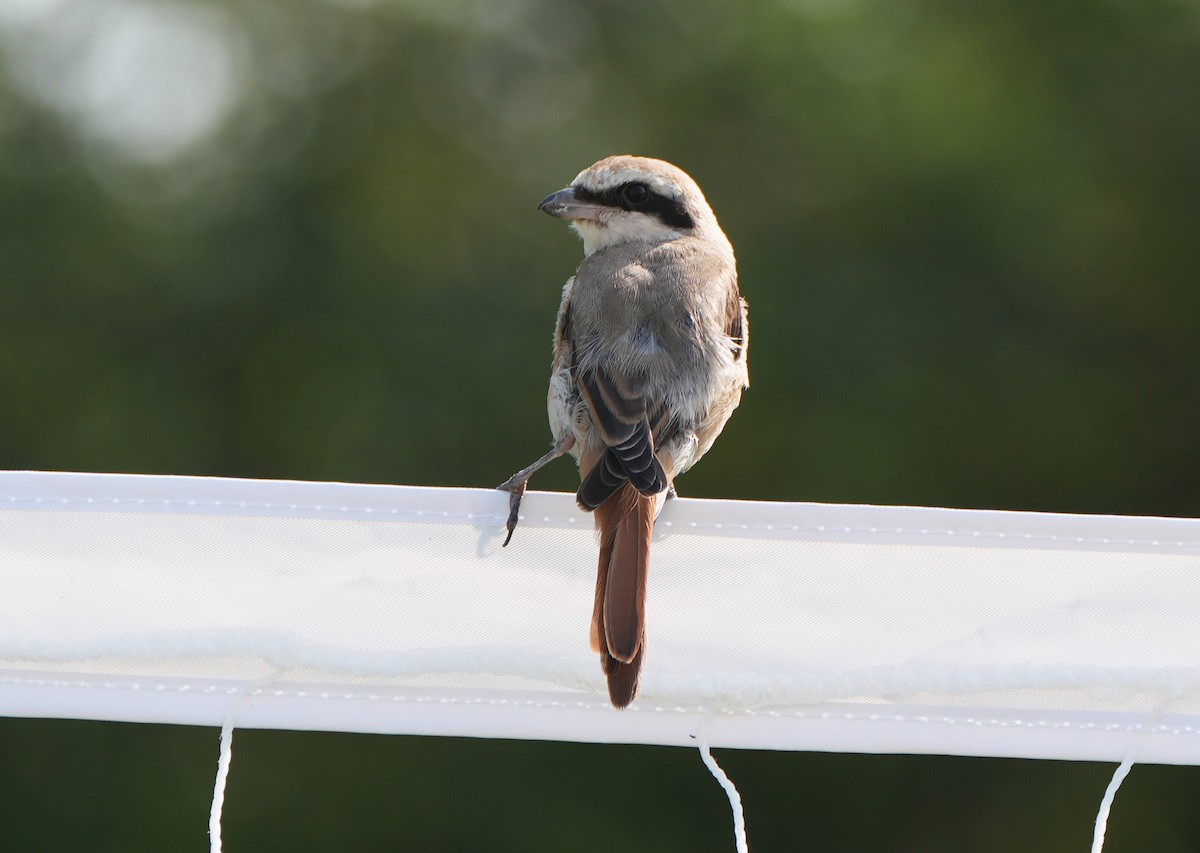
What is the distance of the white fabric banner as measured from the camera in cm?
204

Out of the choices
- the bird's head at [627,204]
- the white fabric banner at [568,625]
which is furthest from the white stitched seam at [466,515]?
the bird's head at [627,204]

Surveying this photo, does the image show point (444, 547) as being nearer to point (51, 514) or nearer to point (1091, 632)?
point (51, 514)

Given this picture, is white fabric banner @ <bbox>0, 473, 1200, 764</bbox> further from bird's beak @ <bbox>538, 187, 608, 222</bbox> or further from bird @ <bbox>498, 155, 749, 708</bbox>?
bird's beak @ <bbox>538, 187, 608, 222</bbox>

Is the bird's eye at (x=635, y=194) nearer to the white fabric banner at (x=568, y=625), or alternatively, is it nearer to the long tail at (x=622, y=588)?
the long tail at (x=622, y=588)

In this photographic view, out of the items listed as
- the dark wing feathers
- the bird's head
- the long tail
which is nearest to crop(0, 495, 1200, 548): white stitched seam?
the long tail

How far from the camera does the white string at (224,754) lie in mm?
1926

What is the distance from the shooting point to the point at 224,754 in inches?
77.3

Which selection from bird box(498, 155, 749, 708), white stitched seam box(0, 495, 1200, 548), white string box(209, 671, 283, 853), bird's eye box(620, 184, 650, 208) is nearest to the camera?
white string box(209, 671, 283, 853)

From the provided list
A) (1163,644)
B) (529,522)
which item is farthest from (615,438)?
(1163,644)

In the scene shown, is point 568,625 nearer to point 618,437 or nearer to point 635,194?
point 618,437

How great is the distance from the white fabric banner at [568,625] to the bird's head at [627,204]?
2.49 meters

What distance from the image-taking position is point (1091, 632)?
2.11 meters

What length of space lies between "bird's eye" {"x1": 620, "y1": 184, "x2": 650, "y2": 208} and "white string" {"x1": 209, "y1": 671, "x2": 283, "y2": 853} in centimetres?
285

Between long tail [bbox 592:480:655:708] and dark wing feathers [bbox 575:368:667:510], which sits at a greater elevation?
dark wing feathers [bbox 575:368:667:510]
